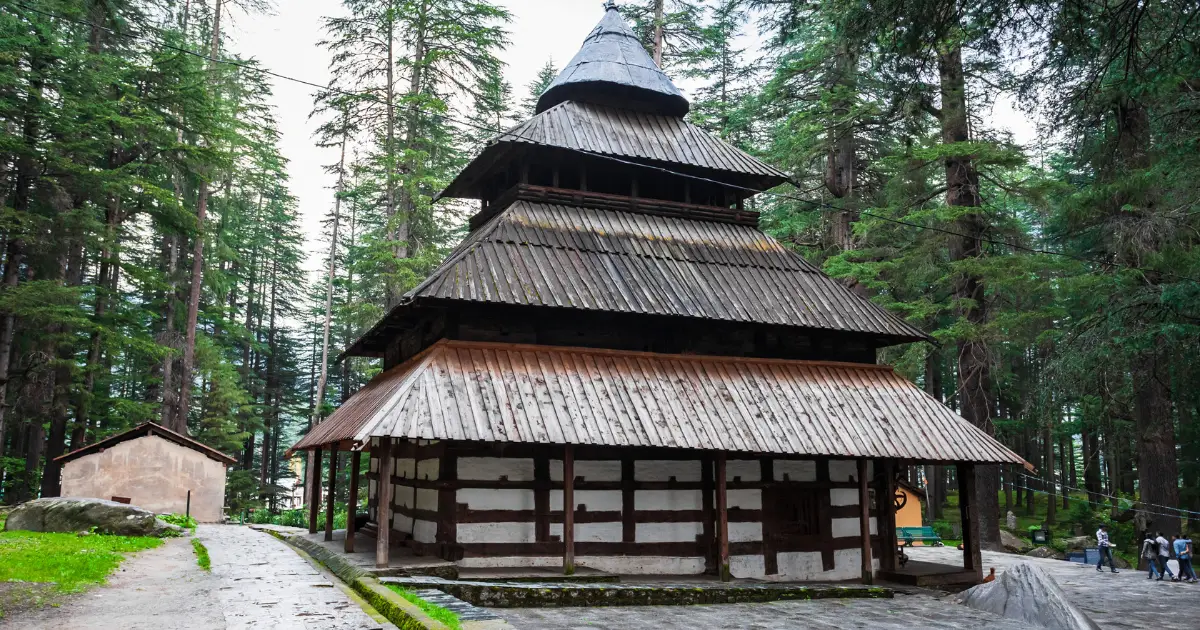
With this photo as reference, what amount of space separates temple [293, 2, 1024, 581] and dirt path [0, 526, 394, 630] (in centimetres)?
179

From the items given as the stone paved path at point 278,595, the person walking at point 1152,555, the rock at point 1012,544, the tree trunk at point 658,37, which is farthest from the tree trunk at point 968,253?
the stone paved path at point 278,595

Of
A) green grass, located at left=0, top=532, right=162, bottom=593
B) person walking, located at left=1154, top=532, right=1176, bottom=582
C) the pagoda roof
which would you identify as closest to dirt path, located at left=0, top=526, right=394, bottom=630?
green grass, located at left=0, top=532, right=162, bottom=593

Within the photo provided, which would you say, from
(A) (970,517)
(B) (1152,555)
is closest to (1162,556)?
(B) (1152,555)

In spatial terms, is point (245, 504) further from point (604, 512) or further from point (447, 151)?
point (604, 512)

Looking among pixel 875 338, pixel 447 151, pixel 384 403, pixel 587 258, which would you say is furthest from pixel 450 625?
pixel 447 151

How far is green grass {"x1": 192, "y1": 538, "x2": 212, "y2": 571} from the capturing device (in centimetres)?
1417

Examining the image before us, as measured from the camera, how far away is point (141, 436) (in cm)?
2767

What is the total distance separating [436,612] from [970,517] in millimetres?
12539

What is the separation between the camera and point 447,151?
3525 cm

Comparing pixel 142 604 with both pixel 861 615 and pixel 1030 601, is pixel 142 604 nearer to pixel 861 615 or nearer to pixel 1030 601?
pixel 861 615

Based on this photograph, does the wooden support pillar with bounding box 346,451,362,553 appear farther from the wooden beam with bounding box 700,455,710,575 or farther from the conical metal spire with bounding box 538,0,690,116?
the conical metal spire with bounding box 538,0,690,116

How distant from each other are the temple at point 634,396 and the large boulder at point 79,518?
5.78 meters

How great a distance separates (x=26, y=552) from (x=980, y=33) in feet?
55.1

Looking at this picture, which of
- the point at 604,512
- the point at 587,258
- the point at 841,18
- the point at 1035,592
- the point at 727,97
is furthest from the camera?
the point at 727,97
